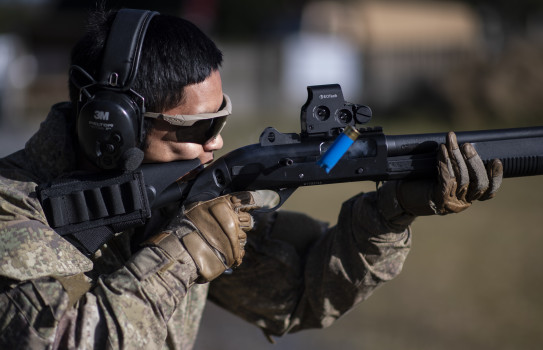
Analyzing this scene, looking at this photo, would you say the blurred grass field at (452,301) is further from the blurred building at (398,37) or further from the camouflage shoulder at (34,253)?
the blurred building at (398,37)

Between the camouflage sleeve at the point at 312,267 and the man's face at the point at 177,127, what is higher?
the man's face at the point at 177,127

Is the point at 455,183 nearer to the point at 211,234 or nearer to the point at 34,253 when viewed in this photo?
the point at 211,234

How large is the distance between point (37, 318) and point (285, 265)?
1.36 meters

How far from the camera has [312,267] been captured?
3.35 m

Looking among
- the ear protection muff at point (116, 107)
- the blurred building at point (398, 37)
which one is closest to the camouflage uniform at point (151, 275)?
the ear protection muff at point (116, 107)

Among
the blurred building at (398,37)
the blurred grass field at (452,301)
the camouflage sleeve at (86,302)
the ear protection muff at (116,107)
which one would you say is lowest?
the blurred building at (398,37)

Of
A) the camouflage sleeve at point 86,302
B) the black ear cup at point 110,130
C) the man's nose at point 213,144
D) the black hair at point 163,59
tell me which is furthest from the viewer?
the man's nose at point 213,144

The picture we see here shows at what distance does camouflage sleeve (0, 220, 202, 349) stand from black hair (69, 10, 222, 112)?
0.74 meters

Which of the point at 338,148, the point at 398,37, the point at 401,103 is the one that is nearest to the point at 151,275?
the point at 338,148

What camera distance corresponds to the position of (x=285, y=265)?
3373 mm

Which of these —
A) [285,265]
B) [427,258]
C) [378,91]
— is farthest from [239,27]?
[285,265]

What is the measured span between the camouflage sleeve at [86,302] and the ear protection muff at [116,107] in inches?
17.2

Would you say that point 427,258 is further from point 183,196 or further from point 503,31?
point 503,31

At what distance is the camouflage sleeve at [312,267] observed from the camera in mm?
3186
